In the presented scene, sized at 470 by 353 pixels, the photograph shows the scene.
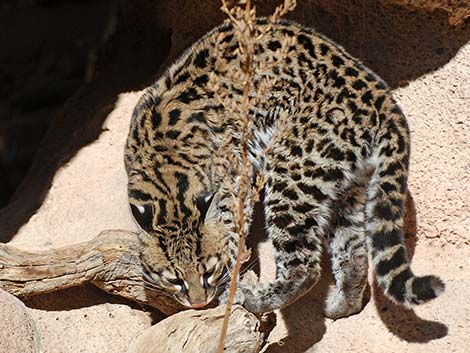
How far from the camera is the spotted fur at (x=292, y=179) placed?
527 cm

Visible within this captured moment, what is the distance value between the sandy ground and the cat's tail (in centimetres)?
54

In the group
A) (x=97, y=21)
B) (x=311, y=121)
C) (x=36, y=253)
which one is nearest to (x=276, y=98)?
(x=311, y=121)

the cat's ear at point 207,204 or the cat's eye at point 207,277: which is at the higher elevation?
the cat's ear at point 207,204

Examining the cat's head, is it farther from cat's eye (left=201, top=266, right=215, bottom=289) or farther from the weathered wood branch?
the weathered wood branch

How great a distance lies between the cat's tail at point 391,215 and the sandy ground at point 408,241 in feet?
1.77

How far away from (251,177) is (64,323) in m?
1.41

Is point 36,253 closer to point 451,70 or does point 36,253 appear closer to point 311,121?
point 311,121

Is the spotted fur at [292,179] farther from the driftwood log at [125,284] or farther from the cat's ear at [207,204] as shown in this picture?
the driftwood log at [125,284]

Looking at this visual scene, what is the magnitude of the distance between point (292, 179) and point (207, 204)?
1.68 ft

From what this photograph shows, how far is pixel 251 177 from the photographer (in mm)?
5812

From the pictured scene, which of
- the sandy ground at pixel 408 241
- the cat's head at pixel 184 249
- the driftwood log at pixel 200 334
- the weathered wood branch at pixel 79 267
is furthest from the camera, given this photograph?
the sandy ground at pixel 408 241

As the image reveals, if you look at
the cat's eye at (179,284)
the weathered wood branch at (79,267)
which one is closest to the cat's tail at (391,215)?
the cat's eye at (179,284)

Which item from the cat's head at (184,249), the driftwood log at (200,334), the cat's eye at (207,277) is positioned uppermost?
the cat's head at (184,249)

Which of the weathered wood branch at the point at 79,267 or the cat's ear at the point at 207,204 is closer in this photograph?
the cat's ear at the point at 207,204
